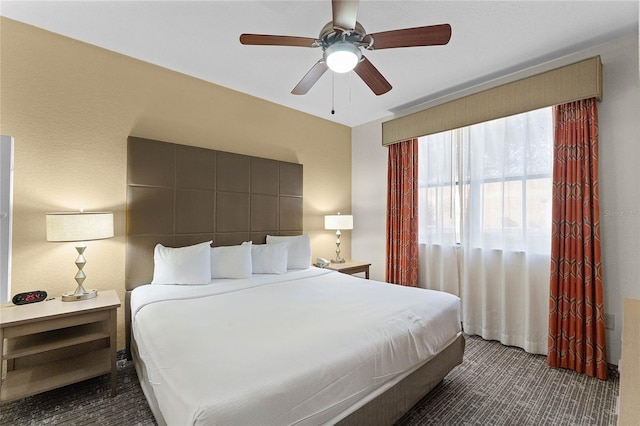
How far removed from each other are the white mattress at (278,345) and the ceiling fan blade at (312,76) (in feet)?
5.50

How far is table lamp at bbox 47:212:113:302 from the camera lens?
6.79ft

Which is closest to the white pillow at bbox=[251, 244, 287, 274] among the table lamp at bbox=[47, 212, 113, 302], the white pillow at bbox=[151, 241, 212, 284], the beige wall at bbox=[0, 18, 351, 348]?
the white pillow at bbox=[151, 241, 212, 284]

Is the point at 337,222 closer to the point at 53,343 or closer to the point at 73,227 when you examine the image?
the point at 73,227

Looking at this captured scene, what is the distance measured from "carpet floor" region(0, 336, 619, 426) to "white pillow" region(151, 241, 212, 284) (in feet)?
2.65

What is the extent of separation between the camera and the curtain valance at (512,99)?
7.91 ft

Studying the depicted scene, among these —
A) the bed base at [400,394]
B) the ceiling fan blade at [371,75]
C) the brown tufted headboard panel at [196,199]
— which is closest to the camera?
the bed base at [400,394]

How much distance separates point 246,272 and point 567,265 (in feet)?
9.63

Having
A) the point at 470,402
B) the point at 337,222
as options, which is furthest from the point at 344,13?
the point at 337,222

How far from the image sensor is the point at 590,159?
245 cm

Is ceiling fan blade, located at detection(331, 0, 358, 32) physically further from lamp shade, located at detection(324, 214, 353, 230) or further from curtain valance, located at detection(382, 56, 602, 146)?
lamp shade, located at detection(324, 214, 353, 230)

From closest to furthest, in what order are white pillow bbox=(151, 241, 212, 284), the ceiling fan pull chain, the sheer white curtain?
white pillow bbox=(151, 241, 212, 284), the sheer white curtain, the ceiling fan pull chain

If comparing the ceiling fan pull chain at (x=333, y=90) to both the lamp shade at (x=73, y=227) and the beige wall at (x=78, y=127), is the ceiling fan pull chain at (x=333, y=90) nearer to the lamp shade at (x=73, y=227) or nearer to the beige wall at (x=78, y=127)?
the beige wall at (x=78, y=127)

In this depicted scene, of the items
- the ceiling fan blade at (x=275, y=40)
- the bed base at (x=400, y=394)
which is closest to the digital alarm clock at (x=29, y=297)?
the bed base at (x=400, y=394)

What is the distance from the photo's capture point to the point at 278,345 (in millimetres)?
1412
